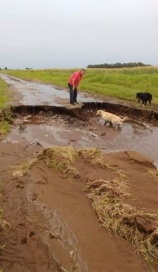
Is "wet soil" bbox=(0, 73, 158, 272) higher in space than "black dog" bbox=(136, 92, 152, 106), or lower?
lower

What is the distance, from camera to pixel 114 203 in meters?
5.25

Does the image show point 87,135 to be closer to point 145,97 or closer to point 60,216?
point 145,97

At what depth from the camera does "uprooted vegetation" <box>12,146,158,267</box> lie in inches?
175

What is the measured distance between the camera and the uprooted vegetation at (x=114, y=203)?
4.43 m

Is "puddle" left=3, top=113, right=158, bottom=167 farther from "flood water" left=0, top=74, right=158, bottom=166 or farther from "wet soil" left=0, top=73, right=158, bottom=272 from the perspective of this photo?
"wet soil" left=0, top=73, right=158, bottom=272

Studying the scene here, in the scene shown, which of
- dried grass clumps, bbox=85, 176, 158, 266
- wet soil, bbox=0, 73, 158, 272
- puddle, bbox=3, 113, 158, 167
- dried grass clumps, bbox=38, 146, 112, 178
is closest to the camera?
wet soil, bbox=0, 73, 158, 272

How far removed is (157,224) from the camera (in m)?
4.69

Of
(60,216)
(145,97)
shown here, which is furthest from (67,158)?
(145,97)

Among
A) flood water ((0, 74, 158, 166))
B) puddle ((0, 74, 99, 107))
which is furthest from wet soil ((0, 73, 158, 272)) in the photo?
puddle ((0, 74, 99, 107))

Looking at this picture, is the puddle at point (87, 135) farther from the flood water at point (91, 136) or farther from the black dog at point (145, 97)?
the black dog at point (145, 97)

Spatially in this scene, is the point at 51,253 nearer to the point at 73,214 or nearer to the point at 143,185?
the point at 73,214

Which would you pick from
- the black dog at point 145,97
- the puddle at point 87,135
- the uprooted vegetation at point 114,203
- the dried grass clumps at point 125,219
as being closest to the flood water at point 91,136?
the puddle at point 87,135

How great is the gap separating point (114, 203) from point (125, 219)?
1.62ft

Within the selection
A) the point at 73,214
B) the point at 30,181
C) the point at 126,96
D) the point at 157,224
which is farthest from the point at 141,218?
the point at 126,96
